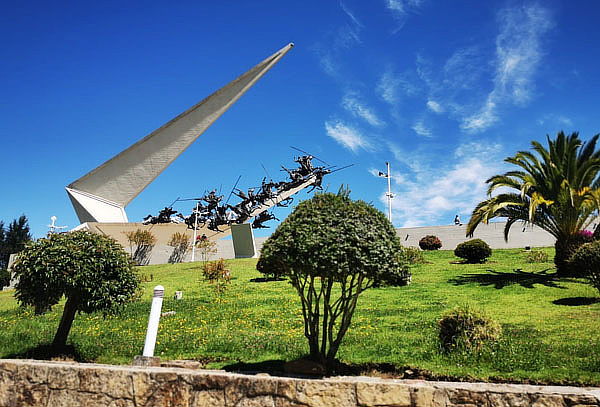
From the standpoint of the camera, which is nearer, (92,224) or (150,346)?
(150,346)

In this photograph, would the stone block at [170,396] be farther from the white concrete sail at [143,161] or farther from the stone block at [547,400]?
the white concrete sail at [143,161]

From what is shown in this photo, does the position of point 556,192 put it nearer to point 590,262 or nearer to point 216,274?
point 590,262

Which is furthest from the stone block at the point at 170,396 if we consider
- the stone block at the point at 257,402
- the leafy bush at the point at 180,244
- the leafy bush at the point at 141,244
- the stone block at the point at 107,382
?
the leafy bush at the point at 180,244

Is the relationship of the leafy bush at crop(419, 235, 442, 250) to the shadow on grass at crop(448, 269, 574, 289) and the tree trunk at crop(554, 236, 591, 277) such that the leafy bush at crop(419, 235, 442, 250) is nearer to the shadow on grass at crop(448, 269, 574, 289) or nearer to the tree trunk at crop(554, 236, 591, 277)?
the shadow on grass at crop(448, 269, 574, 289)

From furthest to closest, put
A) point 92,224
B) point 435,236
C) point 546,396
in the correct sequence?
1. point 92,224
2. point 435,236
3. point 546,396

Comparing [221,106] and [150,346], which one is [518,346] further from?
[221,106]

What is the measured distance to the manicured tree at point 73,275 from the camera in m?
7.19

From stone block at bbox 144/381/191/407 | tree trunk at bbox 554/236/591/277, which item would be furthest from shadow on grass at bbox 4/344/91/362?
tree trunk at bbox 554/236/591/277

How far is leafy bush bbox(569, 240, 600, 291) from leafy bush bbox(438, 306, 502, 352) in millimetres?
5710

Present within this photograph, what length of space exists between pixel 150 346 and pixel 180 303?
619 cm

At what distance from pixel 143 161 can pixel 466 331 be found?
1316 inches

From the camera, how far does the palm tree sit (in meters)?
14.4

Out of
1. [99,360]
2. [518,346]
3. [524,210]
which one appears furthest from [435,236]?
[99,360]

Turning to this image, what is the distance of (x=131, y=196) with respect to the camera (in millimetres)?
36469
